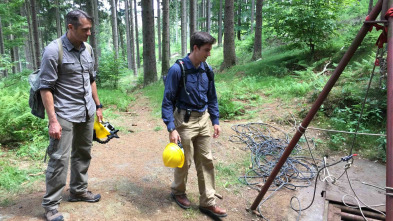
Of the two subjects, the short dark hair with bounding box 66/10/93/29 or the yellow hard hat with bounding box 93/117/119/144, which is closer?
the short dark hair with bounding box 66/10/93/29

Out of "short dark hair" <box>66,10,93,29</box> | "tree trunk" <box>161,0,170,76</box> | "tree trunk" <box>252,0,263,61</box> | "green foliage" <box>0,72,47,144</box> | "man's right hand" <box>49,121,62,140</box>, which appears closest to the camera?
"man's right hand" <box>49,121,62,140</box>

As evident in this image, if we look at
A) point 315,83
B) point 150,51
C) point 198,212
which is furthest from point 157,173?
point 150,51

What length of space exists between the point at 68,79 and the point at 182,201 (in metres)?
2.10

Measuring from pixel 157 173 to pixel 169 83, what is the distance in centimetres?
198

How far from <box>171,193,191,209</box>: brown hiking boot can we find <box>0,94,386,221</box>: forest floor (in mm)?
57

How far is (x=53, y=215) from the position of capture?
8.89 ft

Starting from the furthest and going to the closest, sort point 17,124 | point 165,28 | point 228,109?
→ point 165,28
point 228,109
point 17,124

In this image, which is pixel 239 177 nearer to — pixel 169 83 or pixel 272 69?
pixel 169 83

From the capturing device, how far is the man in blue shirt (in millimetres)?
2953

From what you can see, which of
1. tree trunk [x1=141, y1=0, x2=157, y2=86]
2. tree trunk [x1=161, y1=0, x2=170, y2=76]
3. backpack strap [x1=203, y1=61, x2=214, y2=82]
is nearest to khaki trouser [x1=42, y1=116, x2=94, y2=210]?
backpack strap [x1=203, y1=61, x2=214, y2=82]

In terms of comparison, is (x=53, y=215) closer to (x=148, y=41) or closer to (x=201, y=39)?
(x=201, y=39)

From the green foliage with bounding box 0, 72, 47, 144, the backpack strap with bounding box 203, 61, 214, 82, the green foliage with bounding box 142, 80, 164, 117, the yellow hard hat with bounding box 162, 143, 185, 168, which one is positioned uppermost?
the backpack strap with bounding box 203, 61, 214, 82

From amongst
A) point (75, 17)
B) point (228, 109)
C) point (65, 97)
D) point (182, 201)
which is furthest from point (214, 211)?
point (228, 109)

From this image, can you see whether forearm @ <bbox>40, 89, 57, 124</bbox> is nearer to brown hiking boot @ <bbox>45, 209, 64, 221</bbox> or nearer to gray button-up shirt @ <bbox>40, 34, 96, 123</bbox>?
gray button-up shirt @ <bbox>40, 34, 96, 123</bbox>
